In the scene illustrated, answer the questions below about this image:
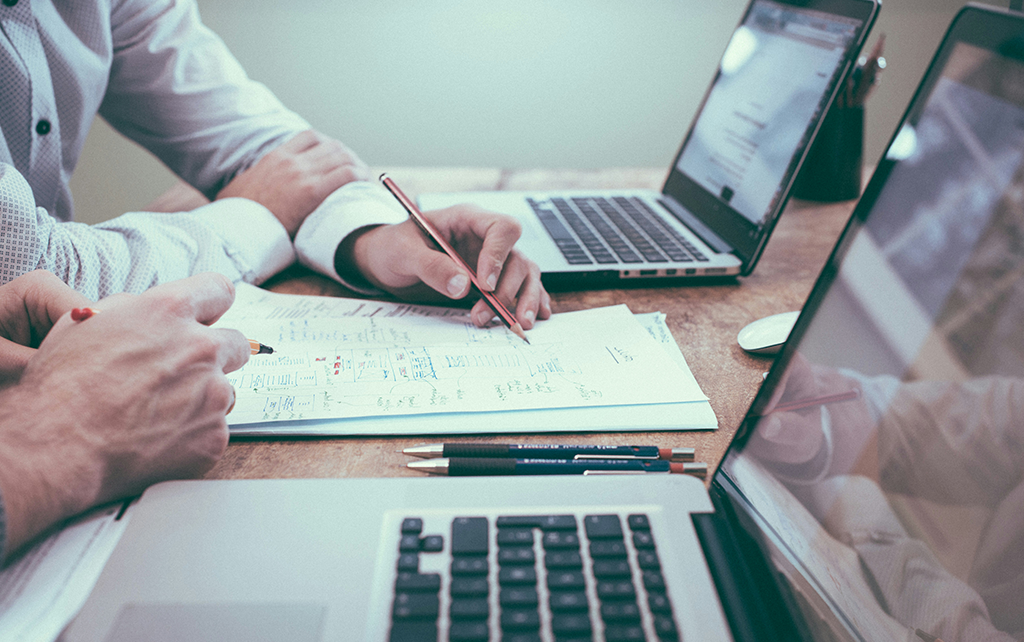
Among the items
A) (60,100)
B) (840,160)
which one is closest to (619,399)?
(840,160)

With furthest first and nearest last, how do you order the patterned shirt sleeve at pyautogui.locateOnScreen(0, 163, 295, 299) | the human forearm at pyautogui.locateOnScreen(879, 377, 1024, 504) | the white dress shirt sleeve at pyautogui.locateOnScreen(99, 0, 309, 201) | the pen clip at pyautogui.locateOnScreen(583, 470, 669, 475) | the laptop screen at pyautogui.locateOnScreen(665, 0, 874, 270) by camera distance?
the white dress shirt sleeve at pyautogui.locateOnScreen(99, 0, 309, 201)
the laptop screen at pyautogui.locateOnScreen(665, 0, 874, 270)
the patterned shirt sleeve at pyautogui.locateOnScreen(0, 163, 295, 299)
the pen clip at pyautogui.locateOnScreen(583, 470, 669, 475)
the human forearm at pyautogui.locateOnScreen(879, 377, 1024, 504)

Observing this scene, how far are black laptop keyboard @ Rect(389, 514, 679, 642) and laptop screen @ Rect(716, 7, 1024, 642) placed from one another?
79mm

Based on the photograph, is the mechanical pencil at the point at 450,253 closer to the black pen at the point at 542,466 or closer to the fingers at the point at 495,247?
the fingers at the point at 495,247

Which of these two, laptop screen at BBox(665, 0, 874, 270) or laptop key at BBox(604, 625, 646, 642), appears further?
laptop screen at BBox(665, 0, 874, 270)

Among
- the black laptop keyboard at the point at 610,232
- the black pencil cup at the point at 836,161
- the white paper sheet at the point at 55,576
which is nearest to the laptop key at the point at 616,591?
the white paper sheet at the point at 55,576

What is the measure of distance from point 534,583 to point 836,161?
94 centimetres

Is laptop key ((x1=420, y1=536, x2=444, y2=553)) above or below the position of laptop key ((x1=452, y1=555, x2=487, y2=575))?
below

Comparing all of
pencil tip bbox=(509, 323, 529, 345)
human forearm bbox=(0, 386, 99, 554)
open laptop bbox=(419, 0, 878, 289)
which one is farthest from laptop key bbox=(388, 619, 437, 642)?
open laptop bbox=(419, 0, 878, 289)

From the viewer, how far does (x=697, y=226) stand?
2.66ft

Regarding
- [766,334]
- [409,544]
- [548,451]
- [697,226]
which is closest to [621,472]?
[548,451]

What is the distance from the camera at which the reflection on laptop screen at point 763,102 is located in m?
0.67

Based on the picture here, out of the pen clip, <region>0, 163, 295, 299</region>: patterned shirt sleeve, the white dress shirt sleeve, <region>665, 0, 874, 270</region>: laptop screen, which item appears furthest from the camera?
the white dress shirt sleeve

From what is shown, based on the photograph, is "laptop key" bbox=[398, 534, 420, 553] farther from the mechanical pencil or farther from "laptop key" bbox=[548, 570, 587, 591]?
the mechanical pencil

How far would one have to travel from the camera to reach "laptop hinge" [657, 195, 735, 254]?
2.42 feet
